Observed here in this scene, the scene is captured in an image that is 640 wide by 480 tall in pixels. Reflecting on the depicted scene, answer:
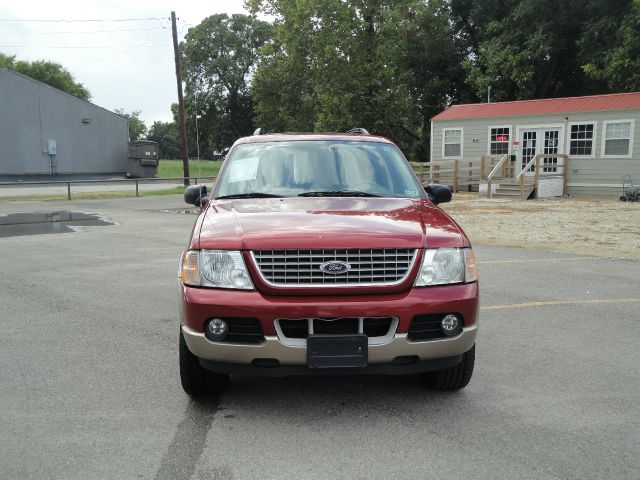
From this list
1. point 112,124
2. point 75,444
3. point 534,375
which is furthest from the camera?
point 112,124

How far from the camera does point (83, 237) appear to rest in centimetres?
1296

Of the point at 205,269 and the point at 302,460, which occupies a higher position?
the point at 205,269

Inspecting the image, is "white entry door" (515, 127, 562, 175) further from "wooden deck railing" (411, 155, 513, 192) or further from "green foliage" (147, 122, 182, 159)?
"green foliage" (147, 122, 182, 159)

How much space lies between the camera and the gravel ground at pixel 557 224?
11555mm

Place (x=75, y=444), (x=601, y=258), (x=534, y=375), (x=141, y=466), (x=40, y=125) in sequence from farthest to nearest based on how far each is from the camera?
(x=40, y=125), (x=601, y=258), (x=534, y=375), (x=75, y=444), (x=141, y=466)

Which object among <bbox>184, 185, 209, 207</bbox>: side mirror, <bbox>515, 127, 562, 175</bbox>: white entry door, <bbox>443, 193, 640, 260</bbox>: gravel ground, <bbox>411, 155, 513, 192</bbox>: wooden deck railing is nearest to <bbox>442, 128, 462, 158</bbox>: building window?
<bbox>411, 155, 513, 192</bbox>: wooden deck railing

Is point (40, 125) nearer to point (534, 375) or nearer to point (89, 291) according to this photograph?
point (89, 291)

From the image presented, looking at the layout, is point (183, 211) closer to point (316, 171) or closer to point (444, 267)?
point (316, 171)

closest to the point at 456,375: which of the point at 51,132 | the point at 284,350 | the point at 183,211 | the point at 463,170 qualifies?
the point at 284,350

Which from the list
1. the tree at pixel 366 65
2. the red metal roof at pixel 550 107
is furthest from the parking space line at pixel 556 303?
the tree at pixel 366 65

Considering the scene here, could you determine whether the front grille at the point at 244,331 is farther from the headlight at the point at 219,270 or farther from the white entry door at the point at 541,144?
the white entry door at the point at 541,144

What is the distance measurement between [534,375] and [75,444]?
317cm

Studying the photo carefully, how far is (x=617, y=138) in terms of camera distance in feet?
78.8

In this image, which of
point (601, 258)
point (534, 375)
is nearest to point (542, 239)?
point (601, 258)
